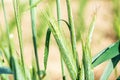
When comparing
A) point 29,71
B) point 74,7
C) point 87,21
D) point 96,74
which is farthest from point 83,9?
point 29,71

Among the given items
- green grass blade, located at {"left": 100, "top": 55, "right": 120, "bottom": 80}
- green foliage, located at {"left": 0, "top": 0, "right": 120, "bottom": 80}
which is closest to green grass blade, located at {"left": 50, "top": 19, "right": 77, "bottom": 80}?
green foliage, located at {"left": 0, "top": 0, "right": 120, "bottom": 80}

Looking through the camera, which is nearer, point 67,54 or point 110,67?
point 67,54

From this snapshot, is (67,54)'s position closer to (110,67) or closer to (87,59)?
(87,59)

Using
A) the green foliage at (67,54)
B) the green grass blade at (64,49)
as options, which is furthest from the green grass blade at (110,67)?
the green grass blade at (64,49)

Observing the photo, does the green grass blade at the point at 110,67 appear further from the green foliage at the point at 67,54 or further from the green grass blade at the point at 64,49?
the green grass blade at the point at 64,49

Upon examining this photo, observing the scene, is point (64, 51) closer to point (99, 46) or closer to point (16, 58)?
point (16, 58)

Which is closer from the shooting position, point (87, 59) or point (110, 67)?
point (87, 59)

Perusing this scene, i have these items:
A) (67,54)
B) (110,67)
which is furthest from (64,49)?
(110,67)

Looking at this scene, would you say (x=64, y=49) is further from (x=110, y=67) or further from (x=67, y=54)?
(x=110, y=67)

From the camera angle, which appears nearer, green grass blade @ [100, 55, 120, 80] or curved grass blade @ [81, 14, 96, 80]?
curved grass blade @ [81, 14, 96, 80]

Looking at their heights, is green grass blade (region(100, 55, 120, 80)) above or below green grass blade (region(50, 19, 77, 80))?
below

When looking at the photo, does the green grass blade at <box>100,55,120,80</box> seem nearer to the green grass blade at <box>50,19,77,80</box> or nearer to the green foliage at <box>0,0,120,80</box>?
the green foliage at <box>0,0,120,80</box>
